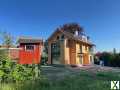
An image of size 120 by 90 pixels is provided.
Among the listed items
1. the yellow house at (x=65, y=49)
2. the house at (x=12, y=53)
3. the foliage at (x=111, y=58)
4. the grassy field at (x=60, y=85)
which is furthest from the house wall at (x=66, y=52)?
the grassy field at (x=60, y=85)

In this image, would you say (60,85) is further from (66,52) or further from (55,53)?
(55,53)

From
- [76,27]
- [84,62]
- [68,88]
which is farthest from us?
[76,27]

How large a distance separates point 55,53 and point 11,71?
3051cm

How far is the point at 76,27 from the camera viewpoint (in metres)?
60.2

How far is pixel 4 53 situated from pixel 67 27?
4630 centimetres

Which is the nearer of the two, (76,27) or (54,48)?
(54,48)

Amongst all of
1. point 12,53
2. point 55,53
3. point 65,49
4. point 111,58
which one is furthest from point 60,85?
point 111,58

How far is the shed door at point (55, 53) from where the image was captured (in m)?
44.5

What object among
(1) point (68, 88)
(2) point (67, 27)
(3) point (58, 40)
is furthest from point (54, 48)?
(1) point (68, 88)

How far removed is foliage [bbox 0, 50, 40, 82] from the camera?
1440cm

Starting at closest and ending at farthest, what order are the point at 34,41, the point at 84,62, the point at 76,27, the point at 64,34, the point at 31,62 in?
the point at 31,62 < the point at 34,41 < the point at 64,34 < the point at 84,62 < the point at 76,27

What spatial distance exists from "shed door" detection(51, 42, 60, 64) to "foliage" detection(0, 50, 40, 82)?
94.7ft

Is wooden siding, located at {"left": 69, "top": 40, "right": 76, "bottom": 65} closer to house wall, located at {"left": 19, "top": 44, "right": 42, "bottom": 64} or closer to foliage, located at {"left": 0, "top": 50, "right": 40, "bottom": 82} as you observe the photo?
house wall, located at {"left": 19, "top": 44, "right": 42, "bottom": 64}

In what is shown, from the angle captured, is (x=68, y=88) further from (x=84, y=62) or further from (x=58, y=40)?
(x=84, y=62)
